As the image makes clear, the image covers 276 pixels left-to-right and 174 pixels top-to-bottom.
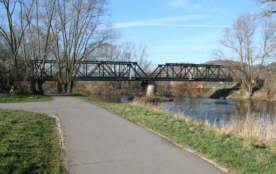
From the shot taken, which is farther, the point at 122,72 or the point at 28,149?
the point at 122,72

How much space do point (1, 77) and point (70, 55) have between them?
1073 centimetres

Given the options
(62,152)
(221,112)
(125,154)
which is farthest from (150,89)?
(62,152)

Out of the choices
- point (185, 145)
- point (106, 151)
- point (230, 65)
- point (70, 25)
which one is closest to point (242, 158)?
point (185, 145)

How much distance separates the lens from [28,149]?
576 centimetres

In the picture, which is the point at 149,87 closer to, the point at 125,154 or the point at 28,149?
the point at 125,154

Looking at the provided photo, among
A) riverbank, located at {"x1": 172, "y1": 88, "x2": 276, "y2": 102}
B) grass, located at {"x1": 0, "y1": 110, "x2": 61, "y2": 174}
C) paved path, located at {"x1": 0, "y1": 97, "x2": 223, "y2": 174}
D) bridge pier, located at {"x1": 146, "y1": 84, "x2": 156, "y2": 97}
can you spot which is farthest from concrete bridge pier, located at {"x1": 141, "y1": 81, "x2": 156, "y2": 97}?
grass, located at {"x1": 0, "y1": 110, "x2": 61, "y2": 174}

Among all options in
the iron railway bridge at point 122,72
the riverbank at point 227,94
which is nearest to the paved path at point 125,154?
the iron railway bridge at point 122,72

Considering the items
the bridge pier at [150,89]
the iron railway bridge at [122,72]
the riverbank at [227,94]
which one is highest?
the iron railway bridge at [122,72]

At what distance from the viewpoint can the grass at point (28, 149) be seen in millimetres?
4602

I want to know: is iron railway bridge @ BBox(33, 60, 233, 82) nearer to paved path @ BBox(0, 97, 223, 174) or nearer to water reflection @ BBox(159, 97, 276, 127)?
water reflection @ BBox(159, 97, 276, 127)

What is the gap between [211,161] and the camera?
5.36m

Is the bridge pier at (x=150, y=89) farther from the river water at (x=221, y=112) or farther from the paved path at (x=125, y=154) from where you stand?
the paved path at (x=125, y=154)

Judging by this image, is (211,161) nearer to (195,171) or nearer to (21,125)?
(195,171)

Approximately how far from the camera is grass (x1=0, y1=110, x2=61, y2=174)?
4.60 metres
